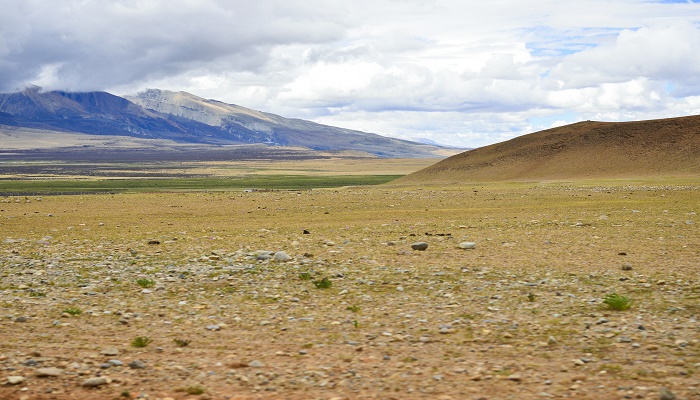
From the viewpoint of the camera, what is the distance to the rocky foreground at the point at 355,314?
9.46 m

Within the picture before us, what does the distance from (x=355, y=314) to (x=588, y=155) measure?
90.2 metres

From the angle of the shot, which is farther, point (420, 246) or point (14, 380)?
point (420, 246)

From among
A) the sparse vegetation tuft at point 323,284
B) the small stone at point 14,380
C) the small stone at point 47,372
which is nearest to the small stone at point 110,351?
the small stone at point 47,372

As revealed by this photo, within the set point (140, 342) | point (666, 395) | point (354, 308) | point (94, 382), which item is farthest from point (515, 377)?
point (140, 342)

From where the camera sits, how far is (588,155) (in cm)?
9662

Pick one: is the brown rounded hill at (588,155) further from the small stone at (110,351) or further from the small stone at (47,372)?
the small stone at (47,372)

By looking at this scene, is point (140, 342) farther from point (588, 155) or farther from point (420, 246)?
point (588, 155)

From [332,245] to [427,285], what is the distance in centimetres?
717

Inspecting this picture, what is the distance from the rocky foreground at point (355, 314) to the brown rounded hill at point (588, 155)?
67.6m

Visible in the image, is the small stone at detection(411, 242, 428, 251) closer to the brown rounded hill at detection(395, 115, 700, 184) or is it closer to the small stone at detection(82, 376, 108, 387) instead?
the small stone at detection(82, 376, 108, 387)

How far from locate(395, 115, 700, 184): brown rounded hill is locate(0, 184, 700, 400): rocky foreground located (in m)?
67.6

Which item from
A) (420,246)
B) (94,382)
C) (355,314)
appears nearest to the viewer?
(94,382)

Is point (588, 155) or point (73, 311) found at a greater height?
point (588, 155)

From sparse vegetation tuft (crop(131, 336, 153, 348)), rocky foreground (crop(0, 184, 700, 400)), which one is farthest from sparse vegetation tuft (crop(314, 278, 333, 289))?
sparse vegetation tuft (crop(131, 336, 153, 348))
